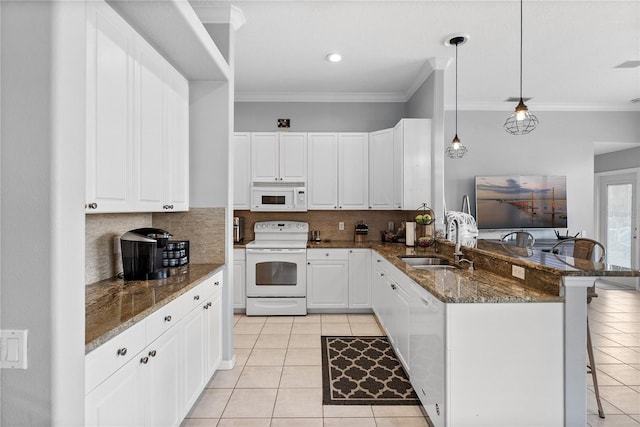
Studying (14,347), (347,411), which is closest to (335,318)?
(347,411)

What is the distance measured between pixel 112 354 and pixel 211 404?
1.27m

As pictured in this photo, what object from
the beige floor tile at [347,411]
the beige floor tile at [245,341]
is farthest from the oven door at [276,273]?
the beige floor tile at [347,411]

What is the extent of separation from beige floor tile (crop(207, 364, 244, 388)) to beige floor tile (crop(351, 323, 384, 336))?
133 centimetres

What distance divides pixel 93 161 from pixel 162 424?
4.36ft

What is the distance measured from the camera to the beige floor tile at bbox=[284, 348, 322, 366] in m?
2.90

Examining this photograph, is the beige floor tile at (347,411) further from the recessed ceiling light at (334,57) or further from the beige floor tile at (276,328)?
the recessed ceiling light at (334,57)

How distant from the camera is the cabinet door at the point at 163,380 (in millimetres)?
1558

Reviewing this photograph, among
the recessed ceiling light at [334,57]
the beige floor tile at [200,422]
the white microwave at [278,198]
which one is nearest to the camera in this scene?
the beige floor tile at [200,422]

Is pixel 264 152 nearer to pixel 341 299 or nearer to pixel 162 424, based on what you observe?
pixel 341 299

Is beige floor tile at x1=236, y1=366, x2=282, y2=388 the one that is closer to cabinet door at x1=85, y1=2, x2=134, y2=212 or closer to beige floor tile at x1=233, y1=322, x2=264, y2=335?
beige floor tile at x1=233, y1=322, x2=264, y2=335

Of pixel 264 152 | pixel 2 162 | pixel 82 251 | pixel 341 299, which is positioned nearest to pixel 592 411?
pixel 341 299

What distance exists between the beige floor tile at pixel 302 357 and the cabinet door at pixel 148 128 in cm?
168

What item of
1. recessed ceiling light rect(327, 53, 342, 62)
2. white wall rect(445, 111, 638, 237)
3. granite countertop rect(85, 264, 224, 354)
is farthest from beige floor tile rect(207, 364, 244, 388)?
white wall rect(445, 111, 638, 237)

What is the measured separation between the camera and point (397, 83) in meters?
4.35
